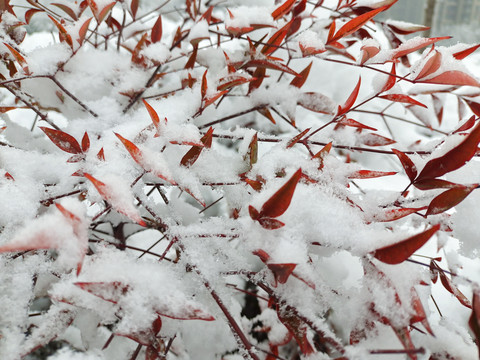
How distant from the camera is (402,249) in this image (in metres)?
0.31

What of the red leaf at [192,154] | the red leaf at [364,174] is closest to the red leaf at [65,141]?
the red leaf at [192,154]

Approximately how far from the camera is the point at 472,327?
0.30m

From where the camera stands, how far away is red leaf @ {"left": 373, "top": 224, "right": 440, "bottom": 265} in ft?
0.97

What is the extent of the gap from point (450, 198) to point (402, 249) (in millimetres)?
119

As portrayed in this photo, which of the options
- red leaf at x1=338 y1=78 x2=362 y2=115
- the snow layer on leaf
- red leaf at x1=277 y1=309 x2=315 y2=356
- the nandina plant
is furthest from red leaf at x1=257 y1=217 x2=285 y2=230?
the snow layer on leaf

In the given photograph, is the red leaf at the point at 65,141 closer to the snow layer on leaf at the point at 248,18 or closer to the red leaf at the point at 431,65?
the snow layer on leaf at the point at 248,18

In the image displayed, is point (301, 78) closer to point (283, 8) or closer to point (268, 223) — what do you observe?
point (283, 8)

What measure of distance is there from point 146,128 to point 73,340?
2.13ft

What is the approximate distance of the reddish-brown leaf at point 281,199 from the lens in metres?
0.31

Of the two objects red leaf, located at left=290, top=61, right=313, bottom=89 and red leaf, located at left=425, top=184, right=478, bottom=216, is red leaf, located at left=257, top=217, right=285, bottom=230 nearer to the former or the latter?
red leaf, located at left=425, top=184, right=478, bottom=216

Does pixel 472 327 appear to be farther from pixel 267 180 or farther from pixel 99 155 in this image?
pixel 99 155

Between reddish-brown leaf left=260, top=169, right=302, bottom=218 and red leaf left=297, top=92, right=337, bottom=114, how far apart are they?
37cm

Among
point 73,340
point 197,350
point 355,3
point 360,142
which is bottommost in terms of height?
point 73,340

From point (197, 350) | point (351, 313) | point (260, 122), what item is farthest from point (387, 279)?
point (260, 122)
